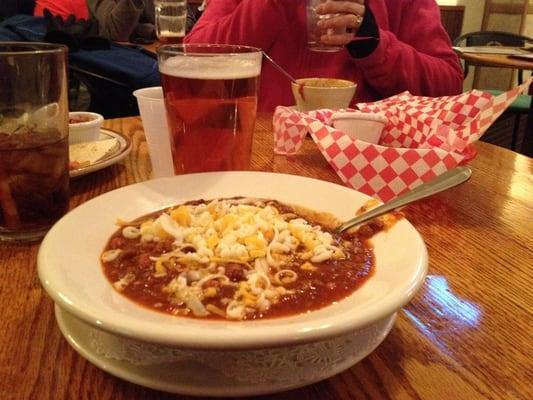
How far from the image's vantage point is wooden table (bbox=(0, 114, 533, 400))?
55 centimetres

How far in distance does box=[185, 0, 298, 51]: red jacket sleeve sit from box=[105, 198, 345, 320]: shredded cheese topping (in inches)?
57.8

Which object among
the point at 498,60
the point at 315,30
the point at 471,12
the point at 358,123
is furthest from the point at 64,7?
the point at 471,12

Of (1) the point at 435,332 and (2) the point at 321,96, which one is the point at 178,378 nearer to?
(1) the point at 435,332

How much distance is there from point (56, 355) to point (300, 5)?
1.89m

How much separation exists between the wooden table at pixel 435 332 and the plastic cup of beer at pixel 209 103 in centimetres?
25

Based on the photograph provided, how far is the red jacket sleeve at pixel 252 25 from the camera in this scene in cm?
210

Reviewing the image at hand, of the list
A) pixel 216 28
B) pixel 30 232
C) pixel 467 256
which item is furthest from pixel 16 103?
pixel 216 28

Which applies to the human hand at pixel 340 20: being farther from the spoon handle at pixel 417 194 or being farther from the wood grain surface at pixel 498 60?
the wood grain surface at pixel 498 60

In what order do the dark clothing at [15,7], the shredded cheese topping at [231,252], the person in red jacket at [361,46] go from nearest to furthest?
the shredded cheese topping at [231,252] → the person in red jacket at [361,46] → the dark clothing at [15,7]

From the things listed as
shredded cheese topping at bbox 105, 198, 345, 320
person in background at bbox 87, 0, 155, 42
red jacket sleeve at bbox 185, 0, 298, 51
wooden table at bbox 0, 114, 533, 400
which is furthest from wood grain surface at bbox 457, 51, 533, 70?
shredded cheese topping at bbox 105, 198, 345, 320

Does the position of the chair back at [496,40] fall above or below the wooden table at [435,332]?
above

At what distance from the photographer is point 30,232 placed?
867 millimetres

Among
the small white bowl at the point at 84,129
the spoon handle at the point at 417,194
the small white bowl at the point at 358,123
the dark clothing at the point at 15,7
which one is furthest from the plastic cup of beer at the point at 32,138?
the dark clothing at the point at 15,7

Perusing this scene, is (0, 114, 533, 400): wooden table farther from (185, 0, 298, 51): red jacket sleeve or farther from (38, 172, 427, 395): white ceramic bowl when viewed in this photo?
(185, 0, 298, 51): red jacket sleeve
